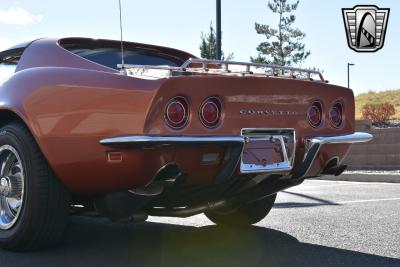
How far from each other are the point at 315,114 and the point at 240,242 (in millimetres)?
1048

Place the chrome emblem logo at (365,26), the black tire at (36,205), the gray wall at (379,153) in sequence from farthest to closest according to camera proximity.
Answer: the chrome emblem logo at (365,26), the gray wall at (379,153), the black tire at (36,205)

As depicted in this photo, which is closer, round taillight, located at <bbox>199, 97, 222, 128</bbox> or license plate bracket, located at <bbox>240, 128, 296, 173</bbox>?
round taillight, located at <bbox>199, 97, 222, 128</bbox>

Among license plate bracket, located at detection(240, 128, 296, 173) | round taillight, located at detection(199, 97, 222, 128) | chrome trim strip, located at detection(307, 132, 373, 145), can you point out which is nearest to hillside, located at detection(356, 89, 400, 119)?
chrome trim strip, located at detection(307, 132, 373, 145)

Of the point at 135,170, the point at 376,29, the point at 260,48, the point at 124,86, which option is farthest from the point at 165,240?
the point at 260,48

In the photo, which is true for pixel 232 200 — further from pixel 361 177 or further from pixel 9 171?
pixel 361 177

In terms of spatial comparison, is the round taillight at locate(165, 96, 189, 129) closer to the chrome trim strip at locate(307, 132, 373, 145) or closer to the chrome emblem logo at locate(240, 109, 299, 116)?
the chrome emblem logo at locate(240, 109, 299, 116)

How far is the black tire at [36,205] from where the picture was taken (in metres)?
3.63

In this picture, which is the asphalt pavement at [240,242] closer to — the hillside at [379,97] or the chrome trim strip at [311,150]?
the chrome trim strip at [311,150]

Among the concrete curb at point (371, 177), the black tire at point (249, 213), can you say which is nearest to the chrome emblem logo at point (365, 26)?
the concrete curb at point (371, 177)

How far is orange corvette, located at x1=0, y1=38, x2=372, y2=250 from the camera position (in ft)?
11.0

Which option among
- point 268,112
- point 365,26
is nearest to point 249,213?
point 268,112

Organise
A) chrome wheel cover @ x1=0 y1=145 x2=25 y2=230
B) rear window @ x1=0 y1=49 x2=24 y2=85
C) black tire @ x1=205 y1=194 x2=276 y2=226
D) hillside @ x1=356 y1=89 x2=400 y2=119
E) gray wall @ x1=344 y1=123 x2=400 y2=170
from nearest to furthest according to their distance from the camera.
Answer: chrome wheel cover @ x1=0 y1=145 x2=25 y2=230 → rear window @ x1=0 y1=49 x2=24 y2=85 → black tire @ x1=205 y1=194 x2=276 y2=226 → gray wall @ x1=344 y1=123 x2=400 y2=170 → hillside @ x1=356 y1=89 x2=400 y2=119

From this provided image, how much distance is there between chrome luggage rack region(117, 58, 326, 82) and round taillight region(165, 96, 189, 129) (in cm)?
16

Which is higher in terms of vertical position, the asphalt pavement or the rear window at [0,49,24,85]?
the rear window at [0,49,24,85]
